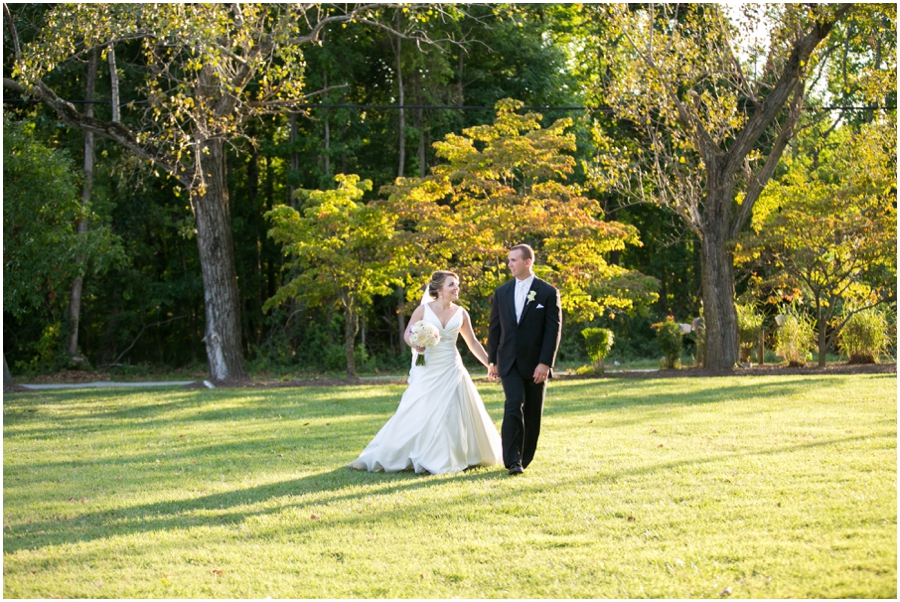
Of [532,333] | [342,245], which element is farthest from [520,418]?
[342,245]

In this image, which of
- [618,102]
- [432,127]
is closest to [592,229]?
A: [618,102]

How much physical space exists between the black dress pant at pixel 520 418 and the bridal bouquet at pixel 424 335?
2.89ft

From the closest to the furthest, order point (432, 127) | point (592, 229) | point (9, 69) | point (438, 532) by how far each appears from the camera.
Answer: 1. point (438, 532)
2. point (592, 229)
3. point (9, 69)
4. point (432, 127)

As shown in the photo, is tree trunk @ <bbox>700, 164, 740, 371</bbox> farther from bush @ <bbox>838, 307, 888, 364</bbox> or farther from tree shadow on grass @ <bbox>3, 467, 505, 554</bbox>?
tree shadow on grass @ <bbox>3, 467, 505, 554</bbox>

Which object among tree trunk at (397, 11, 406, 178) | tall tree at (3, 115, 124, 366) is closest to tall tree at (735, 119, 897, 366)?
tree trunk at (397, 11, 406, 178)

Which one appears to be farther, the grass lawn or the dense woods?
the dense woods

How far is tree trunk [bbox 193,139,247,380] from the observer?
18219 millimetres

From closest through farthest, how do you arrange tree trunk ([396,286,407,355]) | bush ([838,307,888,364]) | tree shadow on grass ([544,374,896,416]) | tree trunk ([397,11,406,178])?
tree shadow on grass ([544,374,896,416]) < bush ([838,307,888,364]) < tree trunk ([396,286,407,355]) < tree trunk ([397,11,406,178])

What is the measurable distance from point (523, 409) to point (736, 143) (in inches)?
503

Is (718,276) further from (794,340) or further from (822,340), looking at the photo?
(822,340)

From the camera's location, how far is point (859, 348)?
64.3 feet

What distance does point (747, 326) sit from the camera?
20.2 m

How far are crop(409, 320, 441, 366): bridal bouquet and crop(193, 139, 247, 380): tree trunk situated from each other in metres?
10.8

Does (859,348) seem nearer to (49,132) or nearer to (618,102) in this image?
(618,102)
